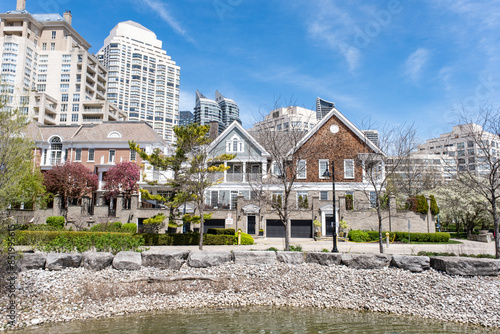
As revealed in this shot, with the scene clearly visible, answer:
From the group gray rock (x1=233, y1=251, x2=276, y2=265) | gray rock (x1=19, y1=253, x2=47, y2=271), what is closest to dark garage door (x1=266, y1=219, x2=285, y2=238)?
gray rock (x1=233, y1=251, x2=276, y2=265)

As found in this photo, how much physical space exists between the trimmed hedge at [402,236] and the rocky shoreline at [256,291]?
1577 cm

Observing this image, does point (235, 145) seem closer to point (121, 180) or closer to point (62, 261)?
point (121, 180)

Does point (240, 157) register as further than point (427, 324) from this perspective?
Yes

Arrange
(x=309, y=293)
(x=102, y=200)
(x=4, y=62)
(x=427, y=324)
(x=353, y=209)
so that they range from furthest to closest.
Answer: (x=4, y=62) < (x=102, y=200) < (x=353, y=209) < (x=309, y=293) < (x=427, y=324)

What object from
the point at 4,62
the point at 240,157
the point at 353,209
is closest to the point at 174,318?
the point at 353,209

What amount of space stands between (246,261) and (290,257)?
74.7 inches

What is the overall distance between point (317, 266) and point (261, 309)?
12.8ft

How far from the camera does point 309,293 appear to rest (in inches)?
492

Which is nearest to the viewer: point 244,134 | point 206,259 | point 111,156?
point 206,259

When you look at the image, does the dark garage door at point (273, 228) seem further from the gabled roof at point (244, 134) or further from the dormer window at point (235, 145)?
the dormer window at point (235, 145)

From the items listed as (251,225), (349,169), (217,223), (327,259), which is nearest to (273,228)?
(251,225)

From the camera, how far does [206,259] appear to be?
14383 millimetres

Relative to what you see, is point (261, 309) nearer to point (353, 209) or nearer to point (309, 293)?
point (309, 293)

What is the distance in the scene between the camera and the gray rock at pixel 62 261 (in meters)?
13.5
